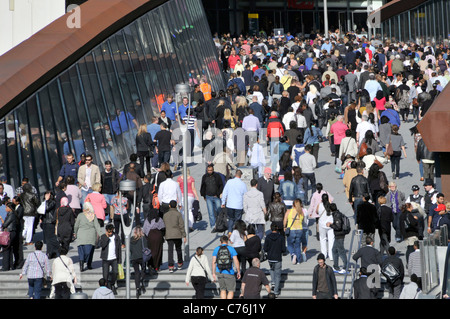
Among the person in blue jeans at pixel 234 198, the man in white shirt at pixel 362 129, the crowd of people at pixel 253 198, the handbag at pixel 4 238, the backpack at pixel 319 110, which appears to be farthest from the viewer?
the backpack at pixel 319 110

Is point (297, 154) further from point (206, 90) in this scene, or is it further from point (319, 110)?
point (206, 90)

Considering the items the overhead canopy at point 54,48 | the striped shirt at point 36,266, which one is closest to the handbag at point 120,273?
the striped shirt at point 36,266

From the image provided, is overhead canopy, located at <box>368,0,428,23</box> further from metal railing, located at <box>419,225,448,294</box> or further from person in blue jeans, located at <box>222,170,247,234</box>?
metal railing, located at <box>419,225,448,294</box>

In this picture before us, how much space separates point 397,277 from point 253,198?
12.6ft

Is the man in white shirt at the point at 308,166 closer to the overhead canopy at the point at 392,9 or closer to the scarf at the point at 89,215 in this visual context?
the scarf at the point at 89,215

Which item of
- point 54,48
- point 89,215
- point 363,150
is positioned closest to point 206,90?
point 54,48

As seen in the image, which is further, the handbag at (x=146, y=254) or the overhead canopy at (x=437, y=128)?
the overhead canopy at (x=437, y=128)

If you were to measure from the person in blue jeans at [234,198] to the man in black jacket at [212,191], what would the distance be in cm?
58

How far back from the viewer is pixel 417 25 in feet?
186

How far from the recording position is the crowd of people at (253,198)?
743 inches

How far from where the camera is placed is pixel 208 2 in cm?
6694

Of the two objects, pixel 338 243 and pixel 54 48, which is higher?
pixel 54 48

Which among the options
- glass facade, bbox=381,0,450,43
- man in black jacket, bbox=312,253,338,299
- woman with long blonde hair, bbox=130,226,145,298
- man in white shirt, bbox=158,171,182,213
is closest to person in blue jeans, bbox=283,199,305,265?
man in black jacket, bbox=312,253,338,299

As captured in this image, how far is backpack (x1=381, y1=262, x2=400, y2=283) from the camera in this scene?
18.1 metres
